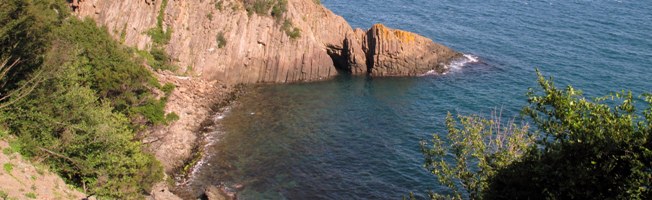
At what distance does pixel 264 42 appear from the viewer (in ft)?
238

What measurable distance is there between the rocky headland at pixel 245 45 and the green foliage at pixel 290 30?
0.13 m

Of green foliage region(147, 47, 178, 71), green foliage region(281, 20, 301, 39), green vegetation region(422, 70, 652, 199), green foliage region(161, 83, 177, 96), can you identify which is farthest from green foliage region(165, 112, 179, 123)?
green vegetation region(422, 70, 652, 199)

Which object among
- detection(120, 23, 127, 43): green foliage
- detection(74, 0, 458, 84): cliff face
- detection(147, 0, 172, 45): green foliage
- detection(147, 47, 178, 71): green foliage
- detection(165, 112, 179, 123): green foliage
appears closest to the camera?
detection(165, 112, 179, 123): green foliage

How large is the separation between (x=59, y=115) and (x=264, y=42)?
3727 centimetres

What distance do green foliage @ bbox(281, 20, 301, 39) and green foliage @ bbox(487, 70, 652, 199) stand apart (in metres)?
53.9

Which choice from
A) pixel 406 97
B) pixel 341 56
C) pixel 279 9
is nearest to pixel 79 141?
pixel 406 97

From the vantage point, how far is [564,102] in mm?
20531

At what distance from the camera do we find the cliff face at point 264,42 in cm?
6444

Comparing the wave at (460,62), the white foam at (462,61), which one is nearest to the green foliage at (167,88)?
the wave at (460,62)

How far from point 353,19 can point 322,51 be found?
25549 millimetres

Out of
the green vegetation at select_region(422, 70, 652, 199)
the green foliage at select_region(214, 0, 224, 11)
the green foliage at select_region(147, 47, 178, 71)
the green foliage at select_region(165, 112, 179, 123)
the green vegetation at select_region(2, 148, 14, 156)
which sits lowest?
the green foliage at select_region(165, 112, 179, 123)

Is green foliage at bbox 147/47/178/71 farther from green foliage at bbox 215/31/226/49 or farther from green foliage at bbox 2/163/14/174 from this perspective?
green foliage at bbox 2/163/14/174

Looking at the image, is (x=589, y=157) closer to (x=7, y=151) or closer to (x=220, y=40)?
(x=7, y=151)

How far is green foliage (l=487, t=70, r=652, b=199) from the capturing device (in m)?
18.3
